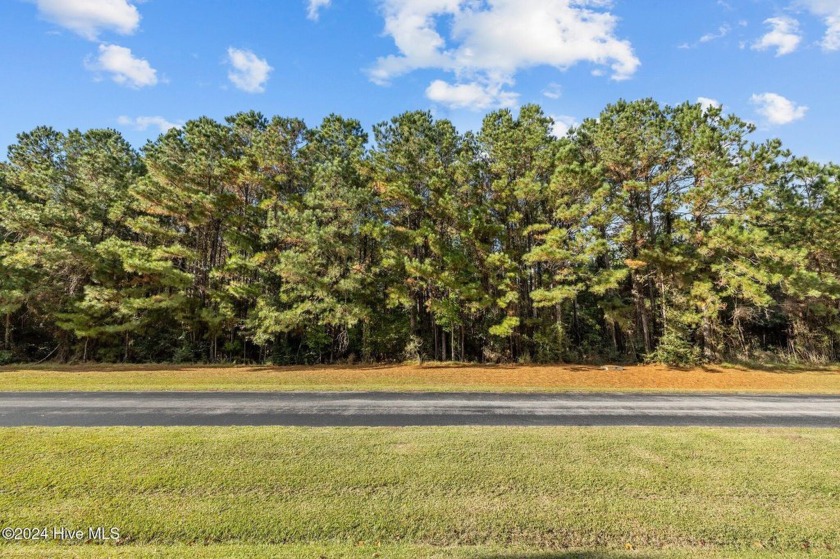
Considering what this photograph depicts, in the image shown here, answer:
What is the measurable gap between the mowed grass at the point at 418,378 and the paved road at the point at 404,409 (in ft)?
4.93

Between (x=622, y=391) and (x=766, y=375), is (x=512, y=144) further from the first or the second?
(x=766, y=375)

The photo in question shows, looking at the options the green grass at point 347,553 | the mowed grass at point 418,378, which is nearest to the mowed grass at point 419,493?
the green grass at point 347,553

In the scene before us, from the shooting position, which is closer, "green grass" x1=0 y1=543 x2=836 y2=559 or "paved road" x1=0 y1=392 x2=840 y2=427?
"green grass" x1=0 y1=543 x2=836 y2=559

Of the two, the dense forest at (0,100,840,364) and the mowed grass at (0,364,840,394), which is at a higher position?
the dense forest at (0,100,840,364)

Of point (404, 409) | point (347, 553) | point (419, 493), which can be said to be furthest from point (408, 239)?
point (347, 553)

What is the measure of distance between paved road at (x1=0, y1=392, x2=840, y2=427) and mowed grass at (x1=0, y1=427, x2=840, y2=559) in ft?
4.44

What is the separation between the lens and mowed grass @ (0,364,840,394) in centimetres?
1345

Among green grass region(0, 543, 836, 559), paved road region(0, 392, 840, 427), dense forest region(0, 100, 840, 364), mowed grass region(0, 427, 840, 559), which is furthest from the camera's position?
dense forest region(0, 100, 840, 364)

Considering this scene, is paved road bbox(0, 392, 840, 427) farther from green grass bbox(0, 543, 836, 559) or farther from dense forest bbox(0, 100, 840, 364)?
dense forest bbox(0, 100, 840, 364)

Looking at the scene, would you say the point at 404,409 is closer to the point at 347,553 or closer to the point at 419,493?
the point at 419,493

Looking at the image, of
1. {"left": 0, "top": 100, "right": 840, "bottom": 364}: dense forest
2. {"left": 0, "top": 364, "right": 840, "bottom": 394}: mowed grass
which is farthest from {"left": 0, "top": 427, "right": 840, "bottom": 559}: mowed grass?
{"left": 0, "top": 100, "right": 840, "bottom": 364}: dense forest

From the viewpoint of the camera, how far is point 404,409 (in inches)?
381

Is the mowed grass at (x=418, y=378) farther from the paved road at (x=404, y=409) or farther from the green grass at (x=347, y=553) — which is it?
the green grass at (x=347, y=553)

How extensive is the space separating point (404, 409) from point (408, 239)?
40.0 ft
